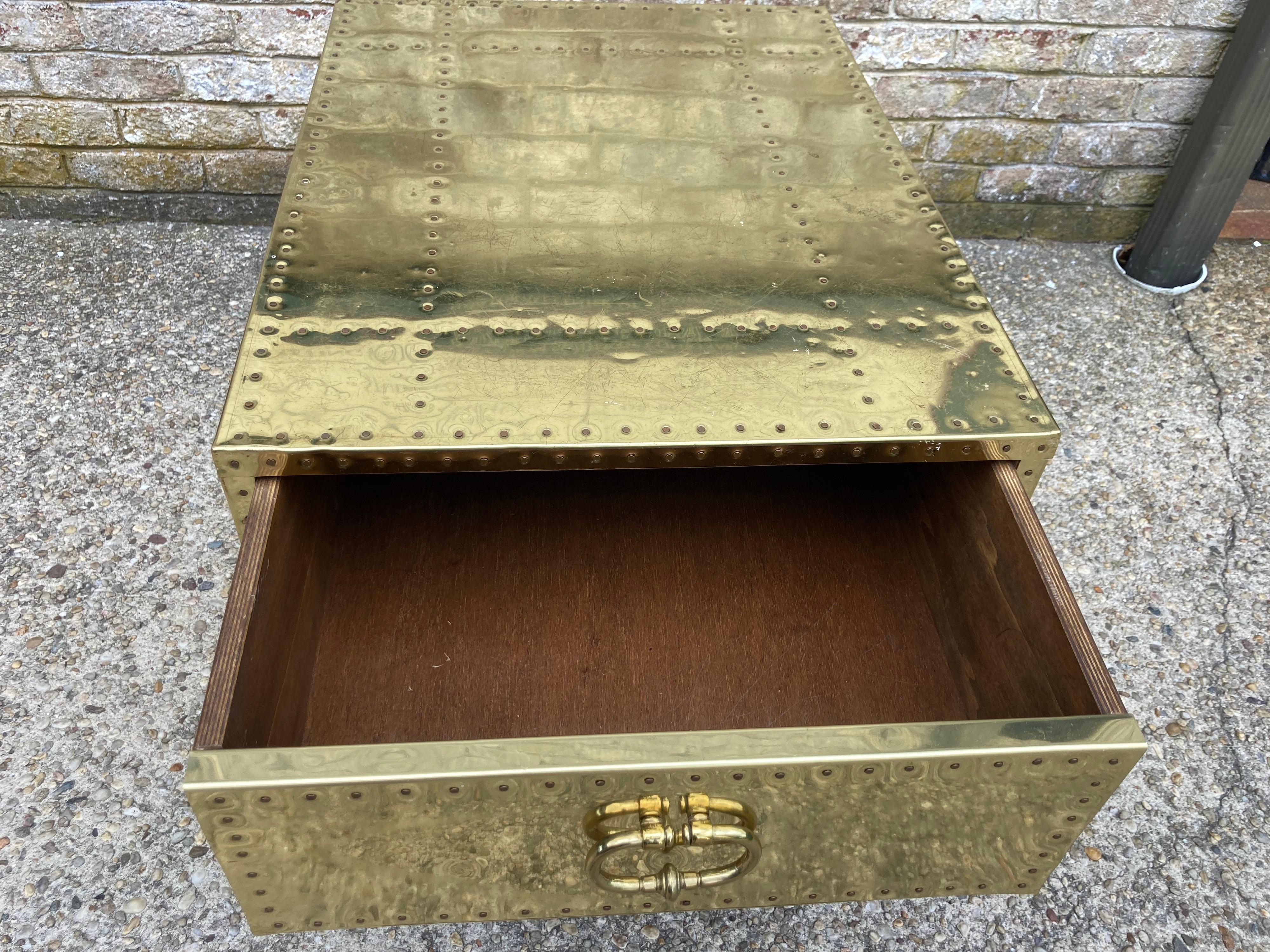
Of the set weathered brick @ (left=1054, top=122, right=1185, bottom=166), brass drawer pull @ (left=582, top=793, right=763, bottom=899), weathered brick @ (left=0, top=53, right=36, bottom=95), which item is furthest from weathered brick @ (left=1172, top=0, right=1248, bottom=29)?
weathered brick @ (left=0, top=53, right=36, bottom=95)

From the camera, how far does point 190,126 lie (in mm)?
2576

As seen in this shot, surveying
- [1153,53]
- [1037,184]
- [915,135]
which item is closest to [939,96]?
[915,135]

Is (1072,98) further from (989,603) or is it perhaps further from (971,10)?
(989,603)

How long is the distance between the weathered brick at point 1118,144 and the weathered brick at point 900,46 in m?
0.45

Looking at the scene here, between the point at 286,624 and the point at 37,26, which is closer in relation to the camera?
the point at 286,624

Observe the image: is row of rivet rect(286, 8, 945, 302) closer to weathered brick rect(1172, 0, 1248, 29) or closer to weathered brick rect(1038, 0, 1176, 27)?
weathered brick rect(1038, 0, 1176, 27)

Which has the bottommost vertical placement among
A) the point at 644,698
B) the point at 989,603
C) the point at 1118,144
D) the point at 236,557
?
the point at 236,557

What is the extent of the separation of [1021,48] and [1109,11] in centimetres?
22

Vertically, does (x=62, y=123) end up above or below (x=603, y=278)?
below

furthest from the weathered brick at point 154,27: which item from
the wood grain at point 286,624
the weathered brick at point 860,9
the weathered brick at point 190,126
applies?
the wood grain at point 286,624

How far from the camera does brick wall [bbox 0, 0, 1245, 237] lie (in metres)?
2.42

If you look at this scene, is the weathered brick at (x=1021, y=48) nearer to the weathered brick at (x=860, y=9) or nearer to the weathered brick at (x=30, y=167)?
the weathered brick at (x=860, y=9)

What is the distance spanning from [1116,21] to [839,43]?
3.39 ft

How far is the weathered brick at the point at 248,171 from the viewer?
104 inches
